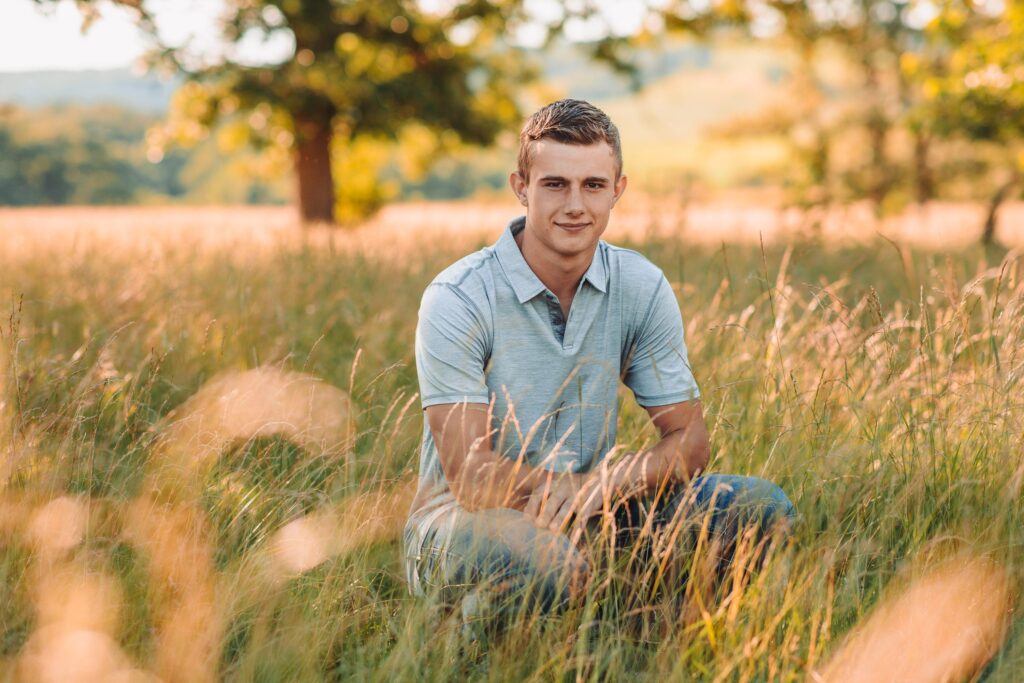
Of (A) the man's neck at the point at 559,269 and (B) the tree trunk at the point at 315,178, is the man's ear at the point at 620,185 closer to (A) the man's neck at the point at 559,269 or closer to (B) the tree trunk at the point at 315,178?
(A) the man's neck at the point at 559,269

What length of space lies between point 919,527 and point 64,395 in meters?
2.83

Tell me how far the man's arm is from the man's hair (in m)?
0.82

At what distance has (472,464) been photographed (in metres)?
2.38

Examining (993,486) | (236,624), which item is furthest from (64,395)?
(993,486)

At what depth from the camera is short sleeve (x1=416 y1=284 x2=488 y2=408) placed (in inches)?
96.3

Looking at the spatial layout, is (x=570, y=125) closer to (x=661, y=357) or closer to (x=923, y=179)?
(x=661, y=357)

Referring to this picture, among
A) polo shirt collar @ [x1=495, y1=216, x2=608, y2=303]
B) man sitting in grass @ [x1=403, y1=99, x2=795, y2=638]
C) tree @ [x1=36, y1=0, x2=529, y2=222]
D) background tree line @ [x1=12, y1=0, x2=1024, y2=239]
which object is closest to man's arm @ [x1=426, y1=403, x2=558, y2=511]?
man sitting in grass @ [x1=403, y1=99, x2=795, y2=638]

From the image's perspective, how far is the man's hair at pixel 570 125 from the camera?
8.59ft

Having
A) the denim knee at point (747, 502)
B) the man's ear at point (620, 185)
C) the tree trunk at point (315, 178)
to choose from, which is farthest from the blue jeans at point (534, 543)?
the tree trunk at point (315, 178)

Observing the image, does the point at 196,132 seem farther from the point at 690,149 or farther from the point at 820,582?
the point at 690,149

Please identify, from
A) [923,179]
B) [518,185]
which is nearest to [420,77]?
[518,185]

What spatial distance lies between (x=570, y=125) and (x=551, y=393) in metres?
0.78

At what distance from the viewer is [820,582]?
2041mm

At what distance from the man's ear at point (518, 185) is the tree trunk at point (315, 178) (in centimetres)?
1264
